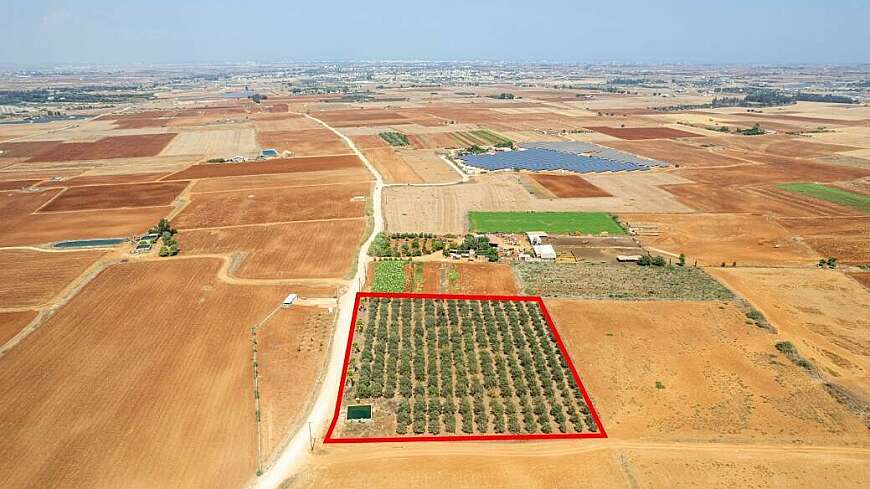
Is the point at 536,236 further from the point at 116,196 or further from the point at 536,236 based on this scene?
the point at 116,196

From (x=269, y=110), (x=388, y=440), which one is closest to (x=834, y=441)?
(x=388, y=440)

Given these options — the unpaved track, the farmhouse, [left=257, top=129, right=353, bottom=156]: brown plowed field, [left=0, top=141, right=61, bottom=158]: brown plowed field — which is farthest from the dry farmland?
[left=0, top=141, right=61, bottom=158]: brown plowed field

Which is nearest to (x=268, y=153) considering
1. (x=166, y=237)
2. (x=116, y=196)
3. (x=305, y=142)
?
(x=305, y=142)

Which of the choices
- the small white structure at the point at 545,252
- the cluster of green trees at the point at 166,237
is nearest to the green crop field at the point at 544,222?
→ the small white structure at the point at 545,252

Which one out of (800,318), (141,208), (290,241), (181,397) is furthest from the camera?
(141,208)

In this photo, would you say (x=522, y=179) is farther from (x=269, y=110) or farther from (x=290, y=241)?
(x=269, y=110)

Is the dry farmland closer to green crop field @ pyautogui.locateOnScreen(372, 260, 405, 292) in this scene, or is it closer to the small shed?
green crop field @ pyautogui.locateOnScreen(372, 260, 405, 292)
